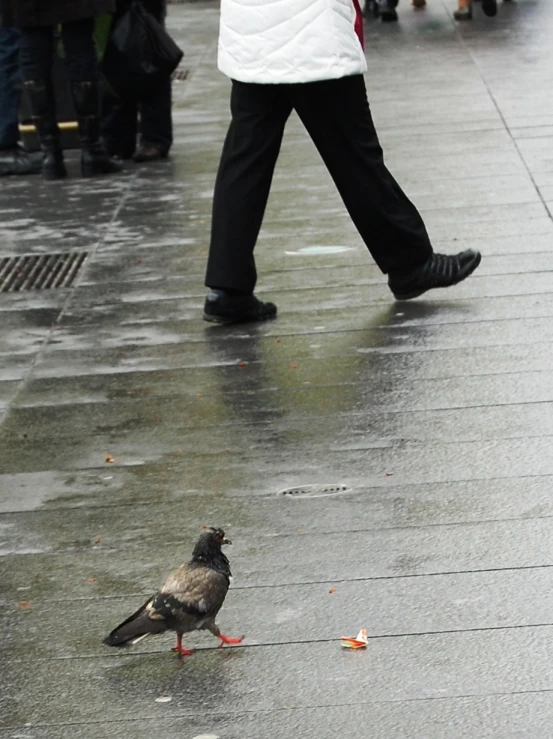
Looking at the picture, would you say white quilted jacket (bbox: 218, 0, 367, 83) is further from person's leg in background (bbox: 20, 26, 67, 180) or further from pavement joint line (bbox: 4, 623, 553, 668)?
person's leg in background (bbox: 20, 26, 67, 180)

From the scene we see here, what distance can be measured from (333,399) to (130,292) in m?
1.77

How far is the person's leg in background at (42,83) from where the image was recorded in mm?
8789

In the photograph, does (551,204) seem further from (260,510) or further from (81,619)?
(81,619)

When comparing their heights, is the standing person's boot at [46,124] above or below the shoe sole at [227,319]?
below

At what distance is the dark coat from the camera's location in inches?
336

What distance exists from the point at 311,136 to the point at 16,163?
13.2 feet

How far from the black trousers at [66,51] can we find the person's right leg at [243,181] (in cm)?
325

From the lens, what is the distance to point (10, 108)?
30.4 ft

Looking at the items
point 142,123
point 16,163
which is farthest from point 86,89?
point 16,163

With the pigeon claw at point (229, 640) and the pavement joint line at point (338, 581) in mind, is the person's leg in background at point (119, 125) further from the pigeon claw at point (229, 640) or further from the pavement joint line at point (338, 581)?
the pigeon claw at point (229, 640)

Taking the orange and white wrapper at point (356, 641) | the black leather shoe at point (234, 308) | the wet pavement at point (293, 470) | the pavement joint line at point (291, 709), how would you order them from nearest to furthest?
the pavement joint line at point (291, 709) → the wet pavement at point (293, 470) → the orange and white wrapper at point (356, 641) → the black leather shoe at point (234, 308)

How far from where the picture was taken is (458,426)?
461cm

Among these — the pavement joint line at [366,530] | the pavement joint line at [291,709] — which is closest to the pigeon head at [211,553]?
the pavement joint line at [291,709]

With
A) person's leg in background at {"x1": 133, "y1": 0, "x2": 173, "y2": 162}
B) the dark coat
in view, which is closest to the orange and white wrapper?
the dark coat
